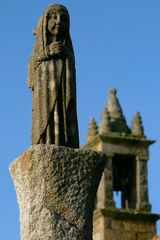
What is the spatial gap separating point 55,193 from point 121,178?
34379 mm

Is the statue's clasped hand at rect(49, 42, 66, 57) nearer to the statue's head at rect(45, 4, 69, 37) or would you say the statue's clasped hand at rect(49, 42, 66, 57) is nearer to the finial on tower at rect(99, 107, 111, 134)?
the statue's head at rect(45, 4, 69, 37)

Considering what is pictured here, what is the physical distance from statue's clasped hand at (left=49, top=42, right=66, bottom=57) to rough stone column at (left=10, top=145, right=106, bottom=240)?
893 mm

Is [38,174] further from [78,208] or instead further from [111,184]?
[111,184]

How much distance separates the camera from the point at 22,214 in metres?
8.77

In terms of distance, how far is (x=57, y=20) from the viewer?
30.5ft

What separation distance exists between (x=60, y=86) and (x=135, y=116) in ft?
111

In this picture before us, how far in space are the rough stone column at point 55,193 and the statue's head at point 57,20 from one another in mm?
1099

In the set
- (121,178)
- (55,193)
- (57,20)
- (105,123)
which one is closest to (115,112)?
(105,123)

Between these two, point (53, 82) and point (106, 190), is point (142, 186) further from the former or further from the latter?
point (53, 82)

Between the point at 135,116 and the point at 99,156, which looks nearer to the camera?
the point at 99,156

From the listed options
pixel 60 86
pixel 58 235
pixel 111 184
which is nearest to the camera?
pixel 58 235

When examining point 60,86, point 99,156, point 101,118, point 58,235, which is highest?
point 101,118

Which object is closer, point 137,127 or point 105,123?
point 105,123

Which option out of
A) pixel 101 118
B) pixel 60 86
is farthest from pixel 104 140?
pixel 60 86
